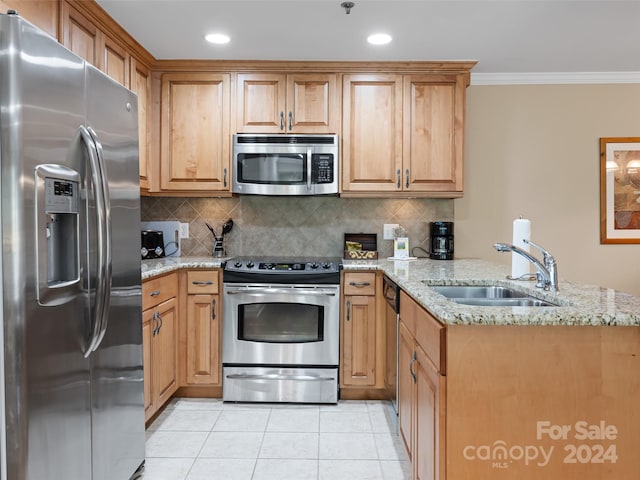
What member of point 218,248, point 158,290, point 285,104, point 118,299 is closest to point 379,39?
point 285,104

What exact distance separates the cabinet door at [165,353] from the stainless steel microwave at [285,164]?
961 mm

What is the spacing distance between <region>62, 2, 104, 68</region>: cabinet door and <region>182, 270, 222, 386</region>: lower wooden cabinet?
1416mm

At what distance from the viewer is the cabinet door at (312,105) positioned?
3273 millimetres

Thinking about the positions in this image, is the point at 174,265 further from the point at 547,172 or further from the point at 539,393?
the point at 547,172

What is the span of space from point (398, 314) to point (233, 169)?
1620mm

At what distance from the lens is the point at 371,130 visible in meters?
3.29

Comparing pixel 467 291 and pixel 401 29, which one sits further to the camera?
pixel 401 29

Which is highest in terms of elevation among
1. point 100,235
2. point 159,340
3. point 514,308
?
point 100,235

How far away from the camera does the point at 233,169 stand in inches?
129

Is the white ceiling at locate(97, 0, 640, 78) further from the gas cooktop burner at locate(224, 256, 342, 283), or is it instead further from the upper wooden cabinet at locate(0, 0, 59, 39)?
the gas cooktop burner at locate(224, 256, 342, 283)

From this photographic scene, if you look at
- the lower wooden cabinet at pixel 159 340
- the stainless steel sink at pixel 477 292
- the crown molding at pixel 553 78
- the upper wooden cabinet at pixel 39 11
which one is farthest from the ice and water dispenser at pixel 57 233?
the crown molding at pixel 553 78

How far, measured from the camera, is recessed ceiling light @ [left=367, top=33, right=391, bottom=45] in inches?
109

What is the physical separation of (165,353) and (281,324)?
74 cm

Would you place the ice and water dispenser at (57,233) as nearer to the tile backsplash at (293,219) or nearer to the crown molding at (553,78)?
the tile backsplash at (293,219)
